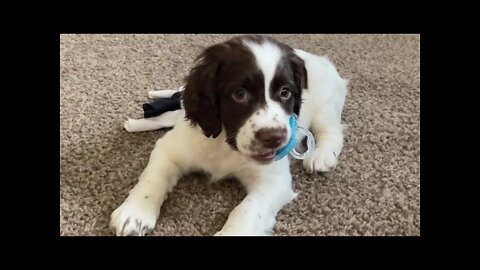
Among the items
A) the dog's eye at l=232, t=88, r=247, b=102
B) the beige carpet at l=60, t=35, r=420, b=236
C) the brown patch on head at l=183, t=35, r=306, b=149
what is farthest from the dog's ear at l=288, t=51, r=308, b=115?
the beige carpet at l=60, t=35, r=420, b=236

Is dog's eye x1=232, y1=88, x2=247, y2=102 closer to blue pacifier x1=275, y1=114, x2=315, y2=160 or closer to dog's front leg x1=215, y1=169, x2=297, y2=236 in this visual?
blue pacifier x1=275, y1=114, x2=315, y2=160

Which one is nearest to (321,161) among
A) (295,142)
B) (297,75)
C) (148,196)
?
(295,142)

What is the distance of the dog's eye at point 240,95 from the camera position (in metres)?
1.98

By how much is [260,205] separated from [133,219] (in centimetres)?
47

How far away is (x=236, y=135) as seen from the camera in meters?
2.03

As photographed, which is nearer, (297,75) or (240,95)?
(240,95)

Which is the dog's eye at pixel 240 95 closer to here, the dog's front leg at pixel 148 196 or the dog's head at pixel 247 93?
the dog's head at pixel 247 93

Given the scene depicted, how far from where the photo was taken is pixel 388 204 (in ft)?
7.38

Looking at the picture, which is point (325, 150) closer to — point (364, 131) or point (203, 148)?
point (364, 131)

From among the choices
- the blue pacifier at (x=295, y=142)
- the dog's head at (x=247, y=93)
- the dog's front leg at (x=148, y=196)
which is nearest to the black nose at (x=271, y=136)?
the dog's head at (x=247, y=93)

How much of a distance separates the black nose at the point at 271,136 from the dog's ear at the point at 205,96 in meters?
0.23

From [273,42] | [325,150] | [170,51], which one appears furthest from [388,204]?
[170,51]

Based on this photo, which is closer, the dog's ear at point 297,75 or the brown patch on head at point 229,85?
the brown patch on head at point 229,85

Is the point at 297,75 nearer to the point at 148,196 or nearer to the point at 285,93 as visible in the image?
the point at 285,93
